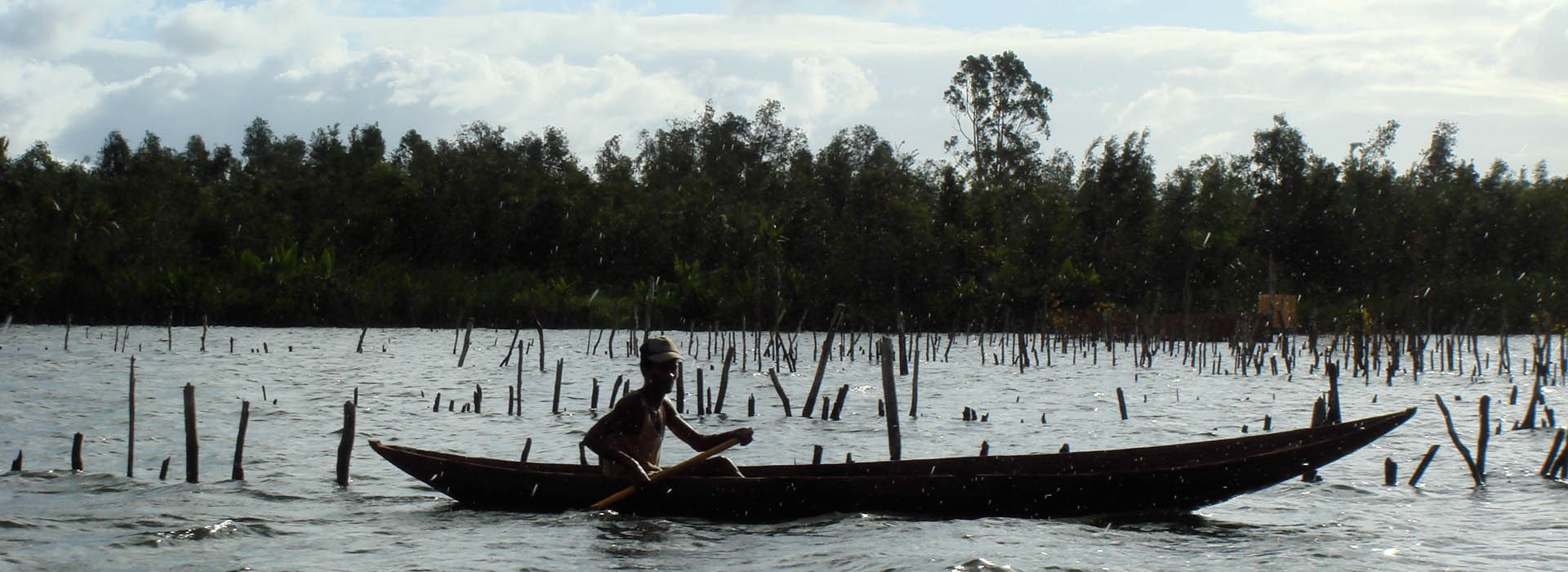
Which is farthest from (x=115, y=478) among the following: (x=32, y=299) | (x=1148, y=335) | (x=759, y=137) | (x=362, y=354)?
(x=759, y=137)

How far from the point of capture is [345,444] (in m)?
10.9

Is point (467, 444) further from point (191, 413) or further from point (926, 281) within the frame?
point (926, 281)

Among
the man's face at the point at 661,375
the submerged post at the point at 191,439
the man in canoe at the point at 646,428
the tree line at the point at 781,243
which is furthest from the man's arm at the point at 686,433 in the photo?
the tree line at the point at 781,243

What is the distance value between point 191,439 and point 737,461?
5223 mm

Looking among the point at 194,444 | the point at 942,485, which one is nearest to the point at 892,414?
the point at 942,485

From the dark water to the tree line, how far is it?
16.9 meters

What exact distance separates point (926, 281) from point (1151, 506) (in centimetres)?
3436

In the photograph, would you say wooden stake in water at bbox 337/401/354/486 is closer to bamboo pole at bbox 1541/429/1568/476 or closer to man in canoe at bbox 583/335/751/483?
man in canoe at bbox 583/335/751/483

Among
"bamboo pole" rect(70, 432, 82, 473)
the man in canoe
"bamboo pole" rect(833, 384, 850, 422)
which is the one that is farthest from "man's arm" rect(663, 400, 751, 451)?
"bamboo pole" rect(70, 432, 82, 473)

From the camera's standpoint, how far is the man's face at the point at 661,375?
353 inches

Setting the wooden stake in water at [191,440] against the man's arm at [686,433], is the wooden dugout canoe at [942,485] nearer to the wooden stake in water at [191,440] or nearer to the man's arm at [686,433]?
the man's arm at [686,433]

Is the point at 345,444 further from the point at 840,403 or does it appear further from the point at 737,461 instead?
the point at 840,403

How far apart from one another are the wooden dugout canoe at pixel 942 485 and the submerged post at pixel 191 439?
1722 mm

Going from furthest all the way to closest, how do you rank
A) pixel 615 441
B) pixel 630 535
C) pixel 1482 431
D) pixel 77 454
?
1. pixel 77 454
2. pixel 1482 431
3. pixel 630 535
4. pixel 615 441
